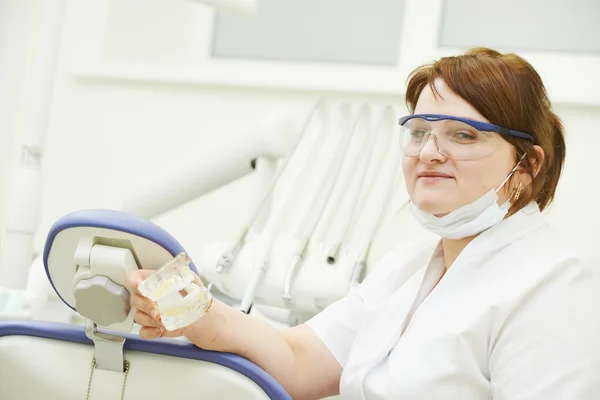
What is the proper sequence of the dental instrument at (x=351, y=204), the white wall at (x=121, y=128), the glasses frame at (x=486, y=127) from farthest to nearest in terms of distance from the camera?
the white wall at (x=121, y=128)
the dental instrument at (x=351, y=204)
the glasses frame at (x=486, y=127)

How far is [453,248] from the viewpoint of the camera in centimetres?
134

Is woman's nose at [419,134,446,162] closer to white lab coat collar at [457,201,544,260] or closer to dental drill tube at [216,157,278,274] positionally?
white lab coat collar at [457,201,544,260]

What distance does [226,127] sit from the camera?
2885mm

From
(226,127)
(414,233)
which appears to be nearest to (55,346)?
(414,233)

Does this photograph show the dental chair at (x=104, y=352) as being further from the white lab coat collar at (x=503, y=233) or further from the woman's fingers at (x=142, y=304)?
the white lab coat collar at (x=503, y=233)

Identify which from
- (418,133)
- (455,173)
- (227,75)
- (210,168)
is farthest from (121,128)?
(455,173)

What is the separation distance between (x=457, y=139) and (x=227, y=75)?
173 cm

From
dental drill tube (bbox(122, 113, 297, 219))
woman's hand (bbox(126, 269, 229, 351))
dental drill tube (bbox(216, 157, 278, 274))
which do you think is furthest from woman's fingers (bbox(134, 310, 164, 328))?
dental drill tube (bbox(122, 113, 297, 219))

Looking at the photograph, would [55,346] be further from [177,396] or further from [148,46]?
[148,46]

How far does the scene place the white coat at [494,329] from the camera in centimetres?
107

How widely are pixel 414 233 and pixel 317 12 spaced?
3.22 ft

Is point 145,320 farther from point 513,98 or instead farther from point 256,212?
point 256,212

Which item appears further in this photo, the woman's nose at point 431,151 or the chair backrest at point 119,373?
the woman's nose at point 431,151

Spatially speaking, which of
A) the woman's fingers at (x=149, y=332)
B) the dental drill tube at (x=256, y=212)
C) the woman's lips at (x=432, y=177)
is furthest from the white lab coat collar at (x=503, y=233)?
the dental drill tube at (x=256, y=212)
